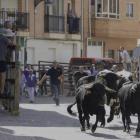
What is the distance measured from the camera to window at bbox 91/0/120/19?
4247 centimetres

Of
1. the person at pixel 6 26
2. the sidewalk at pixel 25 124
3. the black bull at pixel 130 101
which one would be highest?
the person at pixel 6 26

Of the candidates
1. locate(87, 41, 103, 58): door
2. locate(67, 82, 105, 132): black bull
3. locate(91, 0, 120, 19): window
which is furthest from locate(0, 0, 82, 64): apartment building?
locate(67, 82, 105, 132): black bull

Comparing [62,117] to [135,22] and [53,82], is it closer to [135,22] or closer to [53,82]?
[53,82]

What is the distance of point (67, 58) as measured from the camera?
40938mm

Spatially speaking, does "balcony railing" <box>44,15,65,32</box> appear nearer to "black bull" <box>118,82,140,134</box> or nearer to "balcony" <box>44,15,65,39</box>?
"balcony" <box>44,15,65,39</box>

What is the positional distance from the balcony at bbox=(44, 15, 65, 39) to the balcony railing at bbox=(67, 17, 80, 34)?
24.9 inches

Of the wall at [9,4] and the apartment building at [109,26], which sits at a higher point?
the wall at [9,4]

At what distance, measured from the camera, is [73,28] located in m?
40.9

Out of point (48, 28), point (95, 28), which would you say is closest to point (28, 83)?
point (48, 28)

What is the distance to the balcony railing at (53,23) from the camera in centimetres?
3931

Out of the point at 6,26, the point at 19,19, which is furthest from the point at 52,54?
the point at 6,26

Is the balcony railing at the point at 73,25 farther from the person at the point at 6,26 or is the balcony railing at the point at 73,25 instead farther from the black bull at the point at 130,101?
the black bull at the point at 130,101

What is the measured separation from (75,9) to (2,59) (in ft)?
84.5

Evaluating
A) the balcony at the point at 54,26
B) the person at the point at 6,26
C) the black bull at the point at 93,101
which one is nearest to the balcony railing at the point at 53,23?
the balcony at the point at 54,26
